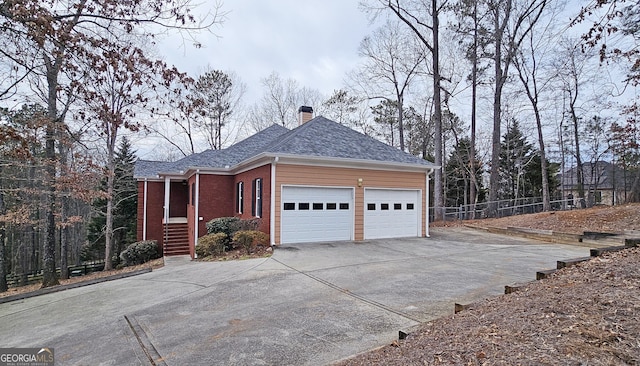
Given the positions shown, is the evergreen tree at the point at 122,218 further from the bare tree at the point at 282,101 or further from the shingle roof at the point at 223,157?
the bare tree at the point at 282,101

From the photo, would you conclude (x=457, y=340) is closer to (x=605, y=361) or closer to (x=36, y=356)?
(x=605, y=361)

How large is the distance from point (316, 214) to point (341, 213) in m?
0.98

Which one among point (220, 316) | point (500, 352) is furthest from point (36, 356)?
point (500, 352)

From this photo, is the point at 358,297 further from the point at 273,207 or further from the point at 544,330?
the point at 273,207

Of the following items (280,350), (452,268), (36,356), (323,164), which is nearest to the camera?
(280,350)

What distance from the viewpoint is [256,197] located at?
462 inches

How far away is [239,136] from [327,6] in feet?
59.7

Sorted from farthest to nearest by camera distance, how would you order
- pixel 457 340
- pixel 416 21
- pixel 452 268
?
pixel 416 21
pixel 452 268
pixel 457 340

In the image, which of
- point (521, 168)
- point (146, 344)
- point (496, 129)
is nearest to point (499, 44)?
point (496, 129)

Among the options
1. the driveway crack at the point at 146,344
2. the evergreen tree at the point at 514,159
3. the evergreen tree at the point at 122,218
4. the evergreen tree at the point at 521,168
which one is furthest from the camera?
the evergreen tree at the point at 521,168

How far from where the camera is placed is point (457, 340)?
3014 mm

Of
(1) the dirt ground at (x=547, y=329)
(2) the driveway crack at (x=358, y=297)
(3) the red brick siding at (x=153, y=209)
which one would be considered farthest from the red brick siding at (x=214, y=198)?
(1) the dirt ground at (x=547, y=329)

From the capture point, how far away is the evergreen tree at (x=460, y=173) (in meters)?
Result: 27.1

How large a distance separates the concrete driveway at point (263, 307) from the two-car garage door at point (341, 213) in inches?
70.7
